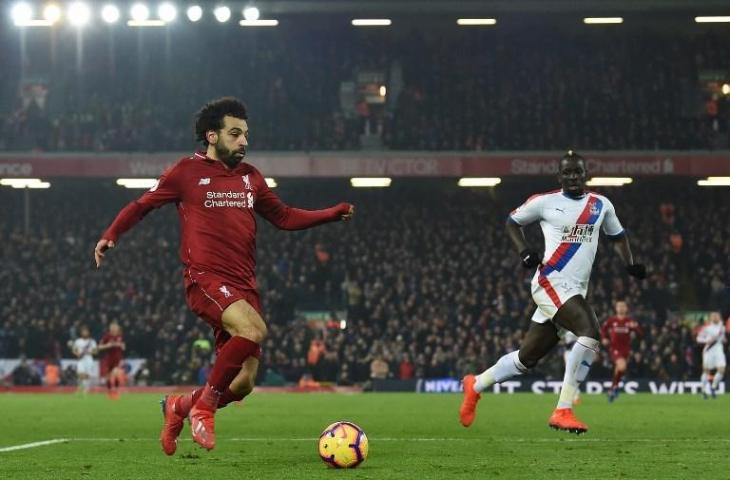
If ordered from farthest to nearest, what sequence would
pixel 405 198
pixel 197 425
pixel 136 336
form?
pixel 405 198, pixel 136 336, pixel 197 425

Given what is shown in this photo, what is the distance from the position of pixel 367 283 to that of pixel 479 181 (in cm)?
509

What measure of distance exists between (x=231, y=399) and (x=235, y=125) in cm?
198

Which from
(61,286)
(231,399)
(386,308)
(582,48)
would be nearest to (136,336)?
(61,286)

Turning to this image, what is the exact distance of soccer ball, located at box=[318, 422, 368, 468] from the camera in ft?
26.8

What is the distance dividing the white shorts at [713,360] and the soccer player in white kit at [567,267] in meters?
15.7

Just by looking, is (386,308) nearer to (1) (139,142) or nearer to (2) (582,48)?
(1) (139,142)

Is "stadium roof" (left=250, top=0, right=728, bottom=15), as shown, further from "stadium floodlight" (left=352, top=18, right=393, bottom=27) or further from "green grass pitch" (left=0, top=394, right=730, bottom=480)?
"green grass pitch" (left=0, top=394, right=730, bottom=480)

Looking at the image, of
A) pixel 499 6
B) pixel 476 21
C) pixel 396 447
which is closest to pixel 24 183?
pixel 476 21

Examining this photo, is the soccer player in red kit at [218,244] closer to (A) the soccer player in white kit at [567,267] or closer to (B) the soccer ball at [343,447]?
(B) the soccer ball at [343,447]

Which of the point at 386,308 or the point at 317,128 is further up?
the point at 317,128

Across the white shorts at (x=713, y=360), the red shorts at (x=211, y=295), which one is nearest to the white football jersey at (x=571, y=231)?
the red shorts at (x=211, y=295)

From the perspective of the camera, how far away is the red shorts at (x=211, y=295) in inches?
320

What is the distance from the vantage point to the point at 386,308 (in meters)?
34.8

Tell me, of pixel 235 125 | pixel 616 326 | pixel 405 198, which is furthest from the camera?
pixel 405 198
